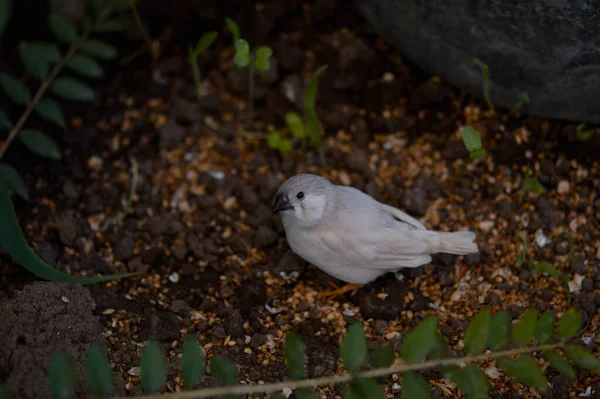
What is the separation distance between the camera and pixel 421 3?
2.55m

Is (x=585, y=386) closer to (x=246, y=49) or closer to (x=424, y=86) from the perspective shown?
(x=424, y=86)

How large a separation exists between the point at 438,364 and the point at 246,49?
1.36 m

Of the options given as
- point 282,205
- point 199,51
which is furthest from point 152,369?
point 199,51

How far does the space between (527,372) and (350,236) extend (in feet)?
2.49

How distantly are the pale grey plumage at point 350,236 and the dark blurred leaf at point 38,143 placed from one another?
1.03m

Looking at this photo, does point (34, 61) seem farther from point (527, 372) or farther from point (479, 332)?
point (527, 372)

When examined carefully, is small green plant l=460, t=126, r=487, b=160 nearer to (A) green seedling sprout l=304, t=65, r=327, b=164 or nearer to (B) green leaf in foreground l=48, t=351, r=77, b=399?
(A) green seedling sprout l=304, t=65, r=327, b=164

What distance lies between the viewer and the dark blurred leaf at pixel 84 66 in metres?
2.97

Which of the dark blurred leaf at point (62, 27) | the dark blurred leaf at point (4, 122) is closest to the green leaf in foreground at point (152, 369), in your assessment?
the dark blurred leaf at point (4, 122)

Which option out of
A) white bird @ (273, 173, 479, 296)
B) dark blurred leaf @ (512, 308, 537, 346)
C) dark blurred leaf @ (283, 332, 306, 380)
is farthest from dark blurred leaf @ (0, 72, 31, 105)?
dark blurred leaf @ (512, 308, 537, 346)

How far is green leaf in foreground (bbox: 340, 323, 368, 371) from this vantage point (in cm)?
192

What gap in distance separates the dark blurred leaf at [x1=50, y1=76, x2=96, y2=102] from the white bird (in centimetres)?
108

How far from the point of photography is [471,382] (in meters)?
1.90

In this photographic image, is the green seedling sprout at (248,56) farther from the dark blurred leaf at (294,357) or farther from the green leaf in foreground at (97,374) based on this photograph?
the green leaf in foreground at (97,374)
